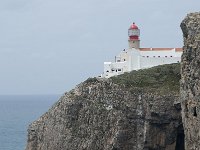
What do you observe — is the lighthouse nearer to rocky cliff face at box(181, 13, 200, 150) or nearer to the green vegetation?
the green vegetation

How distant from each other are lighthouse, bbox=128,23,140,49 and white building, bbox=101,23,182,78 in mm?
871

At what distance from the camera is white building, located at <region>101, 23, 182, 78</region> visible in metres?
64.1

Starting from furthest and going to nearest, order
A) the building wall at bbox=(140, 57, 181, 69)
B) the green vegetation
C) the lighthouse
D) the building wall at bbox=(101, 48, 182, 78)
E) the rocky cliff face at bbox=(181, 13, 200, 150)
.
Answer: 1. the lighthouse
2. the building wall at bbox=(101, 48, 182, 78)
3. the building wall at bbox=(140, 57, 181, 69)
4. the green vegetation
5. the rocky cliff face at bbox=(181, 13, 200, 150)

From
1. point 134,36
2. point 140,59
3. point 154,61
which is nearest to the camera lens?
point 154,61

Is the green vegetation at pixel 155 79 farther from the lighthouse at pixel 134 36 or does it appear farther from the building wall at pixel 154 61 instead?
the lighthouse at pixel 134 36

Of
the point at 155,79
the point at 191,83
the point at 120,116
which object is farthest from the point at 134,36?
the point at 191,83

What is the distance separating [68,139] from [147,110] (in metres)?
8.43

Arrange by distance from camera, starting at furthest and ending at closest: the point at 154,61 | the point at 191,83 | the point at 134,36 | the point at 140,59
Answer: the point at 134,36
the point at 140,59
the point at 154,61
the point at 191,83

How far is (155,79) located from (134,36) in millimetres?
17894

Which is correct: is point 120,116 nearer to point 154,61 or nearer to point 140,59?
point 154,61

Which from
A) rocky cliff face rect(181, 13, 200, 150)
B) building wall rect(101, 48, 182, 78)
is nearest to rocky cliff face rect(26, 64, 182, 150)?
rocky cliff face rect(181, 13, 200, 150)

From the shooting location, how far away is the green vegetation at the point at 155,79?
50750mm

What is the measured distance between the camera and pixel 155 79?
53.0 meters

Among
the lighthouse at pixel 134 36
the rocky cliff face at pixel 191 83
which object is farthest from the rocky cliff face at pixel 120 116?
the lighthouse at pixel 134 36
